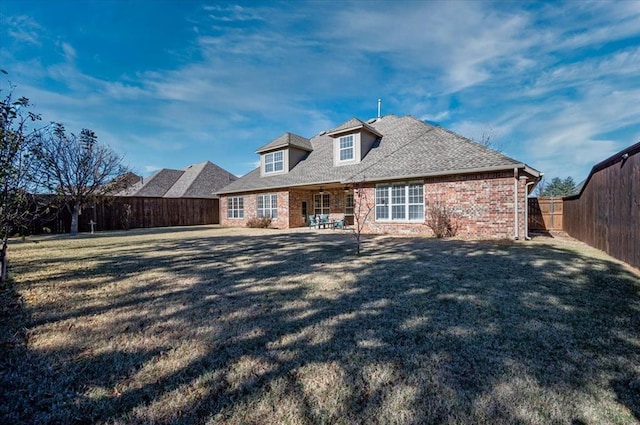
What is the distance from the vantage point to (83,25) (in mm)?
9477

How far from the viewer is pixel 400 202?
13328 millimetres

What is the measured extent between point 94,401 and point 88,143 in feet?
67.5

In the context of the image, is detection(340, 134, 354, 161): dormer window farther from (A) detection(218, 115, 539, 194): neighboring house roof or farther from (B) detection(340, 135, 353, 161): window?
(A) detection(218, 115, 539, 194): neighboring house roof

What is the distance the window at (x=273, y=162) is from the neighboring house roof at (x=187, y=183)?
339 inches

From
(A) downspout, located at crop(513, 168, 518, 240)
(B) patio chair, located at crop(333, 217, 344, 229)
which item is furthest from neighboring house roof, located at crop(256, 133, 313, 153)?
(A) downspout, located at crop(513, 168, 518, 240)

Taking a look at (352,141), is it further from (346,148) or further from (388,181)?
(388,181)

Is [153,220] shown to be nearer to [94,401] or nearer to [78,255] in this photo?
[78,255]

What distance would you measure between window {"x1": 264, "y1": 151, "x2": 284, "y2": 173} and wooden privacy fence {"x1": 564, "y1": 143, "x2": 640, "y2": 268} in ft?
54.4

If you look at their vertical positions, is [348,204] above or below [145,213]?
above

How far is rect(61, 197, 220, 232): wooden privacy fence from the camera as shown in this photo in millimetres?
18984

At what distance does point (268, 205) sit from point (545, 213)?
17.4 m

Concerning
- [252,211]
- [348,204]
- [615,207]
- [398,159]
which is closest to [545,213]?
[398,159]

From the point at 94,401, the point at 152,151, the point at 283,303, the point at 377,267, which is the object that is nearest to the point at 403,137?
the point at 377,267

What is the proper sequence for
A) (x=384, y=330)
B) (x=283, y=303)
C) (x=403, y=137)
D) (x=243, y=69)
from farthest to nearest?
(x=403, y=137) → (x=243, y=69) → (x=283, y=303) → (x=384, y=330)
